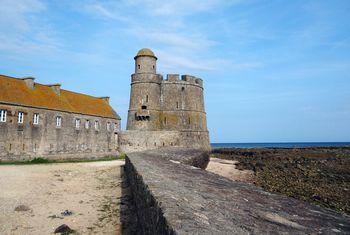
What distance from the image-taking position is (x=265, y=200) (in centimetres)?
437

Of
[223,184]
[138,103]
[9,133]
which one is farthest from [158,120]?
[223,184]

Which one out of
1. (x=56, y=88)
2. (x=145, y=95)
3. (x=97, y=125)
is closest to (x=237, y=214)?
(x=56, y=88)

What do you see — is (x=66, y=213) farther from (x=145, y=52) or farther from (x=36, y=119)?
(x=145, y=52)

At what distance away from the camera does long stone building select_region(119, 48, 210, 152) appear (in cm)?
4053

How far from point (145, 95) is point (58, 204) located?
104ft

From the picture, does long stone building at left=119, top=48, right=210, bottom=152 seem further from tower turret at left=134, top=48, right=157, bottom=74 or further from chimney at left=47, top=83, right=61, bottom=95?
chimney at left=47, top=83, right=61, bottom=95

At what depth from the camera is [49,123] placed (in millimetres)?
28703

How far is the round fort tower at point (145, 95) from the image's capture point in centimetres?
4034

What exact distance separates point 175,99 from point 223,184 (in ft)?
120

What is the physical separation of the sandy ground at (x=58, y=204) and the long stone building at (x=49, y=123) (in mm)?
11186

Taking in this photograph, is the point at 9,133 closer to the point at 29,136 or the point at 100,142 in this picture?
the point at 29,136

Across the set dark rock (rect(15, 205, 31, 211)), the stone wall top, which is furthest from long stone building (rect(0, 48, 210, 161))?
the stone wall top

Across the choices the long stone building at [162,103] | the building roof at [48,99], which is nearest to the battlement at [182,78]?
the long stone building at [162,103]

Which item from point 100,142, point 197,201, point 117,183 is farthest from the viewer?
point 100,142
